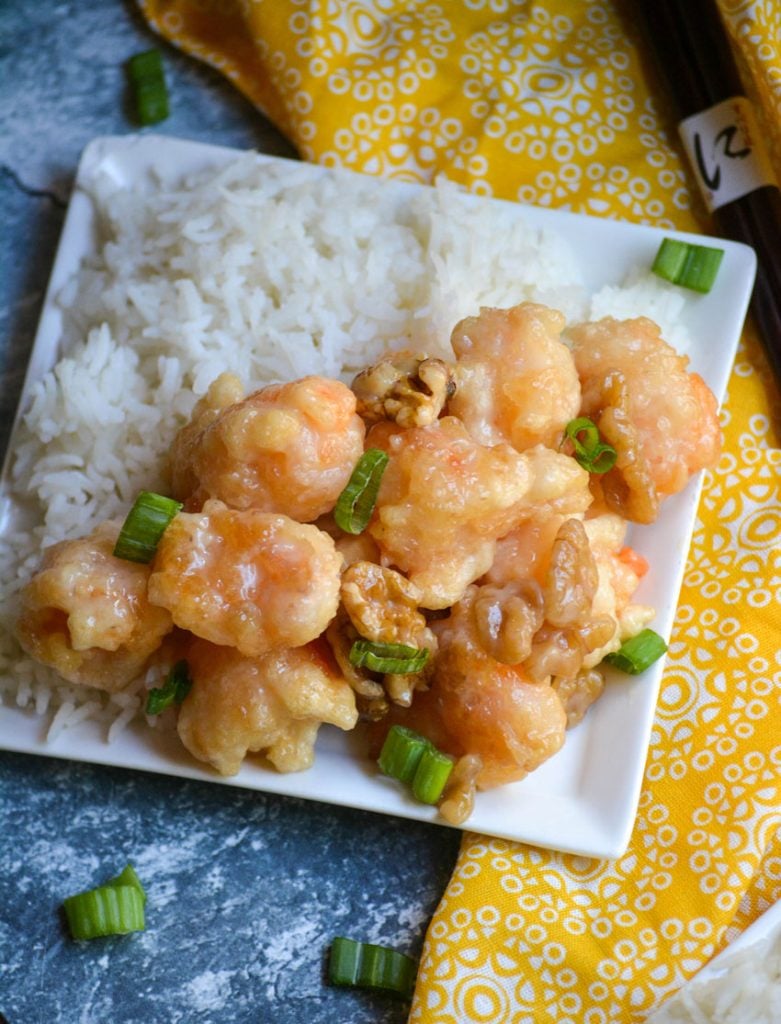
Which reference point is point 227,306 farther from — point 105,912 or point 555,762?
point 105,912

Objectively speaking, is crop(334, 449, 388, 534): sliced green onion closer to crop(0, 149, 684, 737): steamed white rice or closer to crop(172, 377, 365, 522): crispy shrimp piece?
crop(172, 377, 365, 522): crispy shrimp piece

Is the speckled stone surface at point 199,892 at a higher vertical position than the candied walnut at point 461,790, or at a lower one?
Result: lower

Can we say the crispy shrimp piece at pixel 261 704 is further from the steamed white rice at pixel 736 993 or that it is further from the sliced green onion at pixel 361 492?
the steamed white rice at pixel 736 993

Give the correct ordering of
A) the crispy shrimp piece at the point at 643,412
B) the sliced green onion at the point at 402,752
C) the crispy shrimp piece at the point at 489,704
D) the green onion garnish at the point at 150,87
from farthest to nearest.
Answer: the green onion garnish at the point at 150,87, the crispy shrimp piece at the point at 643,412, the sliced green onion at the point at 402,752, the crispy shrimp piece at the point at 489,704

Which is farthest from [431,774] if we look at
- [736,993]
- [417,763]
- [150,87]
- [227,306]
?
[150,87]

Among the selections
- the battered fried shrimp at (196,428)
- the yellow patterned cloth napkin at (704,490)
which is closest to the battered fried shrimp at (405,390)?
the battered fried shrimp at (196,428)

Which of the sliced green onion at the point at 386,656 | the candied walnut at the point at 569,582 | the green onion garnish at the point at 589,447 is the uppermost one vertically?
the green onion garnish at the point at 589,447

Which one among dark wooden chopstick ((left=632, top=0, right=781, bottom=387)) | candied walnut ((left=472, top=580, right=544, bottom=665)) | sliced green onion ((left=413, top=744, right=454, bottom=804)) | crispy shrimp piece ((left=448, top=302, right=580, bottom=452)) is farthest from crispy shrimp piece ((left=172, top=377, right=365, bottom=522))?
dark wooden chopstick ((left=632, top=0, right=781, bottom=387))
